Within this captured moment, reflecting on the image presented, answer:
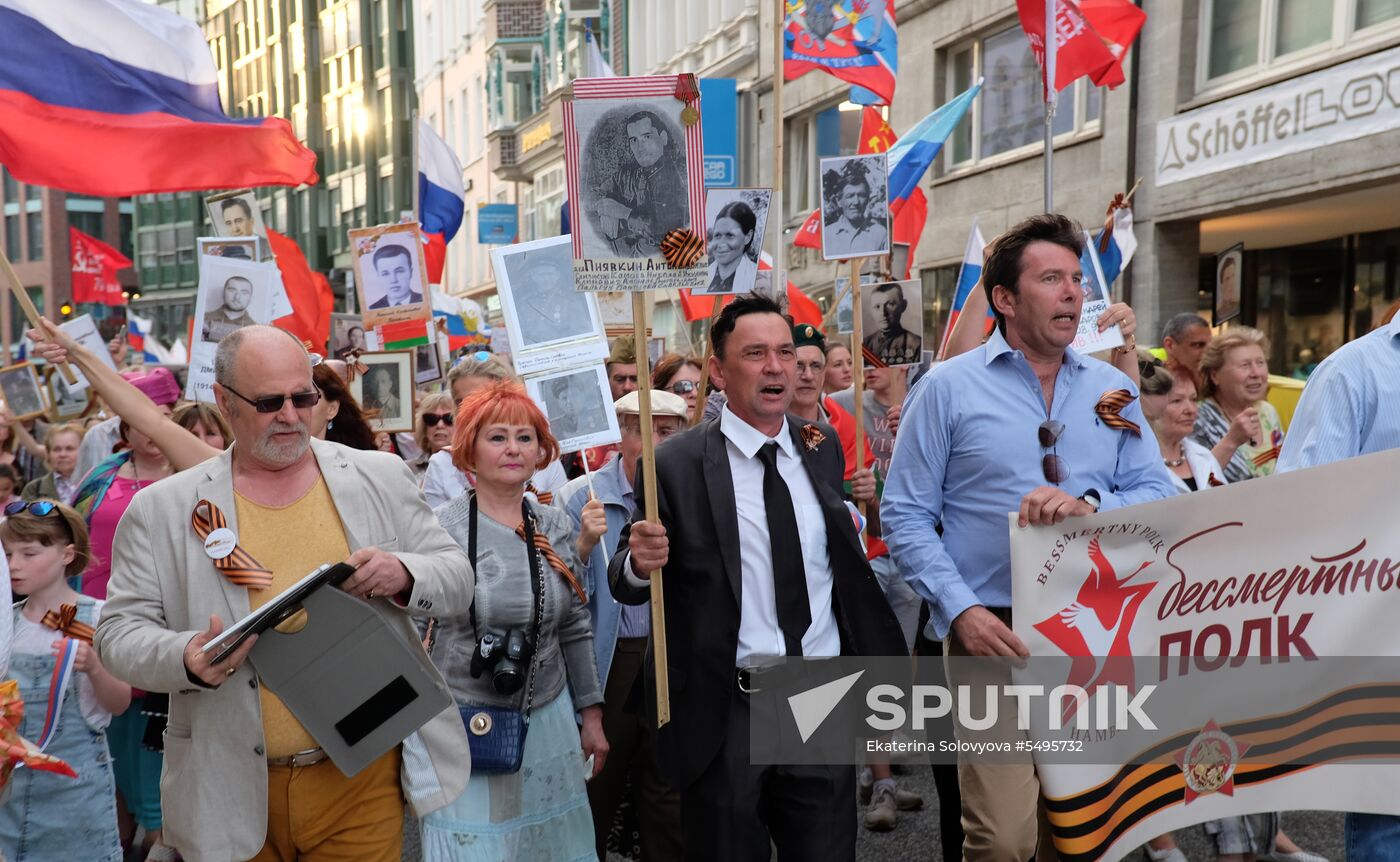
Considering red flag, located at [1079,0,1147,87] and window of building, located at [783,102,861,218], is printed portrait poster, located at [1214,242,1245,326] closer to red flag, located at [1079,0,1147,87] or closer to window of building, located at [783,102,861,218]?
red flag, located at [1079,0,1147,87]

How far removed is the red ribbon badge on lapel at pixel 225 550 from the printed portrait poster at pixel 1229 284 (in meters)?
6.86

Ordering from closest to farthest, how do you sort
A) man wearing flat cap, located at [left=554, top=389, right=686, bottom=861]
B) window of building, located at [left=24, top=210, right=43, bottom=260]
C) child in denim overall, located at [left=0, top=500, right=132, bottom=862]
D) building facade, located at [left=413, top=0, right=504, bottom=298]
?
child in denim overall, located at [left=0, top=500, right=132, bottom=862] < man wearing flat cap, located at [left=554, top=389, right=686, bottom=861] < building facade, located at [left=413, top=0, right=504, bottom=298] < window of building, located at [left=24, top=210, right=43, bottom=260]

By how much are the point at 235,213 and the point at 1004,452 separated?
27.1ft

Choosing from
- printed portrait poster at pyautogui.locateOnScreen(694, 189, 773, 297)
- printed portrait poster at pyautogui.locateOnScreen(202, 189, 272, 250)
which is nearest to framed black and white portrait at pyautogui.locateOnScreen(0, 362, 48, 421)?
printed portrait poster at pyautogui.locateOnScreen(202, 189, 272, 250)

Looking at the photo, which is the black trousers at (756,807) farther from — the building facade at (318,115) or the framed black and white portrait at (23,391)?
A: the building facade at (318,115)

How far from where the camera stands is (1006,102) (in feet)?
60.6

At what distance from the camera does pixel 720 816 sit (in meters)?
4.14

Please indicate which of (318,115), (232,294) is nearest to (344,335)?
(232,294)

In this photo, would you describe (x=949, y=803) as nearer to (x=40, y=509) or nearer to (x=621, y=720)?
(x=621, y=720)

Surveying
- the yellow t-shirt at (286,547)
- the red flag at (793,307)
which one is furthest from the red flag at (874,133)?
the yellow t-shirt at (286,547)

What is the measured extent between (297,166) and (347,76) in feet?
212

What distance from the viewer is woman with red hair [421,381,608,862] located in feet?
14.9

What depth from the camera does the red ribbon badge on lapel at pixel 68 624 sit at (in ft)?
16.0

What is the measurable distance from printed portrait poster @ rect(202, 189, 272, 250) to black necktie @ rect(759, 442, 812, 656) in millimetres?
7500
